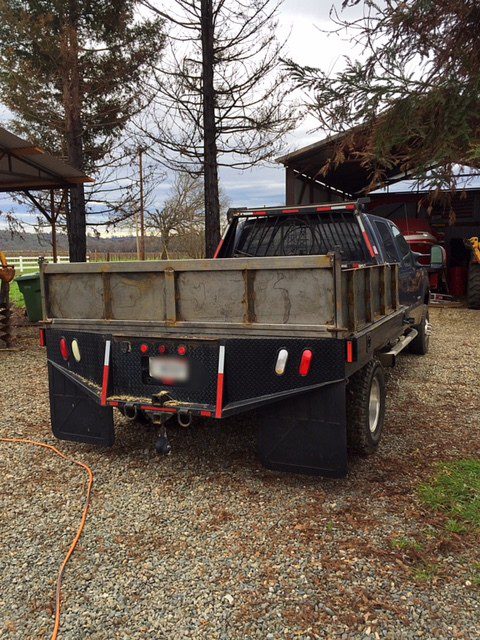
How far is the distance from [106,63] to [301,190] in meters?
6.46

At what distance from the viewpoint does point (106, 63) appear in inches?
536

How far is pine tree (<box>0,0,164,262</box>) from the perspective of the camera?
12742 mm

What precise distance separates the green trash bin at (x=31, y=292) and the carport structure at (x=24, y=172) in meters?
1.37

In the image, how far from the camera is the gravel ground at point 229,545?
8.23 feet

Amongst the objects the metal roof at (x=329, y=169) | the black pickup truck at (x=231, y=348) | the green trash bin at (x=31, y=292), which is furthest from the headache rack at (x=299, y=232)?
the green trash bin at (x=31, y=292)

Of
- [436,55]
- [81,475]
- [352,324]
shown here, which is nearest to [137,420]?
[81,475]

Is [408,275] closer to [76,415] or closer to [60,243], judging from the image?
[76,415]

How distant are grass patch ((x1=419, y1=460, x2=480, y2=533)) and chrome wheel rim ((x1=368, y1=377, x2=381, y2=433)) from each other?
0.63m

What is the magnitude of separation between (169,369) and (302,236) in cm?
242

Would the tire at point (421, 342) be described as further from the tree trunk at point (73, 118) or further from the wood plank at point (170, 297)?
the tree trunk at point (73, 118)

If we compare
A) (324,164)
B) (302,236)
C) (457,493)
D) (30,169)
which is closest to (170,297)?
(302,236)

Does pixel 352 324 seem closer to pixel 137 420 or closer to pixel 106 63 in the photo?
pixel 137 420

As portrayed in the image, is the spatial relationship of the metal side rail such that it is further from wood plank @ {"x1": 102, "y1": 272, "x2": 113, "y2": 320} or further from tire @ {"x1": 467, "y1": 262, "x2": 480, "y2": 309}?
tire @ {"x1": 467, "y1": 262, "x2": 480, "y2": 309}

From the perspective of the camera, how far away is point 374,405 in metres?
4.59
